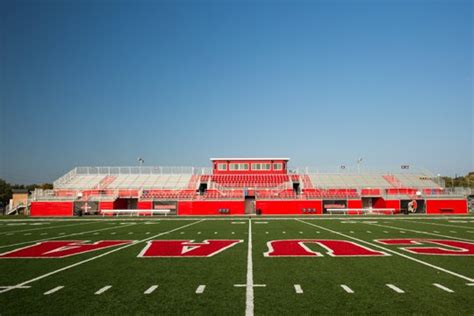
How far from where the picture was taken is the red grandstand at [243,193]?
159ft

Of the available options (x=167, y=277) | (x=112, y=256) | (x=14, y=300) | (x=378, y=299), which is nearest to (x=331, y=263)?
(x=378, y=299)

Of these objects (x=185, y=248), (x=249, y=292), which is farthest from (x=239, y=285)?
(x=185, y=248)

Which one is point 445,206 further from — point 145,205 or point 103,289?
point 103,289

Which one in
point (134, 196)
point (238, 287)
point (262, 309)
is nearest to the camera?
point (262, 309)

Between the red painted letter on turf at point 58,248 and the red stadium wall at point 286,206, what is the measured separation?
3222 centimetres

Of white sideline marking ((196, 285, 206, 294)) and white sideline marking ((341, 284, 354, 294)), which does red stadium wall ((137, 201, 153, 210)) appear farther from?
white sideline marking ((341, 284, 354, 294))

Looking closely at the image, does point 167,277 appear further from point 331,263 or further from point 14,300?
point 331,263

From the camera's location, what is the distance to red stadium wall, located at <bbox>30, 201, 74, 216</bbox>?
48.2 metres

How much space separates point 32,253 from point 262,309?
10.3 m

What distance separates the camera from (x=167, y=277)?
936cm

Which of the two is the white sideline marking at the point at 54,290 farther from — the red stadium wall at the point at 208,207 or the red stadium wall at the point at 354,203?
the red stadium wall at the point at 354,203

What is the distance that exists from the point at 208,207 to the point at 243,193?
5104 millimetres

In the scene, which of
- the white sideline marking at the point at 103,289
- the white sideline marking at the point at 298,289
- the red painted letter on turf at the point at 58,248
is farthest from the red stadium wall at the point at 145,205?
the white sideline marking at the point at 298,289

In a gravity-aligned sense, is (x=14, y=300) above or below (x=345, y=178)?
below
